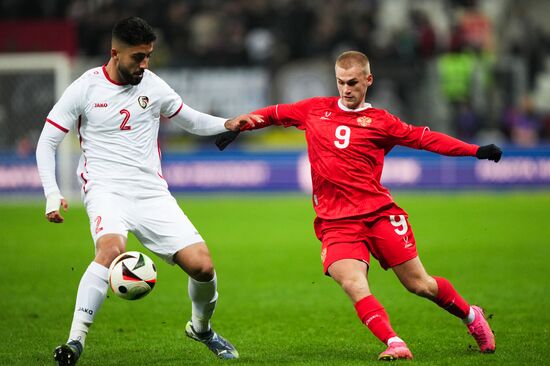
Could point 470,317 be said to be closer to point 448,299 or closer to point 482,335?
point 482,335

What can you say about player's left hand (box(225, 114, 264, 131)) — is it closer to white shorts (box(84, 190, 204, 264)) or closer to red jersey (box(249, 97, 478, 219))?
red jersey (box(249, 97, 478, 219))

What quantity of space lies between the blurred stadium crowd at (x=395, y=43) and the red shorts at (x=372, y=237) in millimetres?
16121

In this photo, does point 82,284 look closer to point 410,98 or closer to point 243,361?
point 243,361

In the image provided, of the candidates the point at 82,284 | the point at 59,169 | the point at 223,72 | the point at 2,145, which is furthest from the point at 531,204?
the point at 82,284

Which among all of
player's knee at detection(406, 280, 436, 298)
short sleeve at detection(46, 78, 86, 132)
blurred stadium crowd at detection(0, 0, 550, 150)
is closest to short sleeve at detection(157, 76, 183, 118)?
short sleeve at detection(46, 78, 86, 132)

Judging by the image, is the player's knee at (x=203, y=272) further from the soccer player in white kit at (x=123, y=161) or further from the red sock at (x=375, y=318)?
the red sock at (x=375, y=318)

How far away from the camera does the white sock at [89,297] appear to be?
6.49m

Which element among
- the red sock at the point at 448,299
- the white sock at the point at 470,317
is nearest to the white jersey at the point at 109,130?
the red sock at the point at 448,299

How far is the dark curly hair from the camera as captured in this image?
676 cm

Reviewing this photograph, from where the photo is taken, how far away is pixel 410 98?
23.1m

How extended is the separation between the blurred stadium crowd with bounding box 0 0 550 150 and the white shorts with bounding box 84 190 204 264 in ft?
53.8

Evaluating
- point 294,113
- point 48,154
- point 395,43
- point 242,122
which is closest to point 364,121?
point 294,113

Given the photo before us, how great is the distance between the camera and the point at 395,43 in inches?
939

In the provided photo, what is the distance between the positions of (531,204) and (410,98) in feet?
15.8
